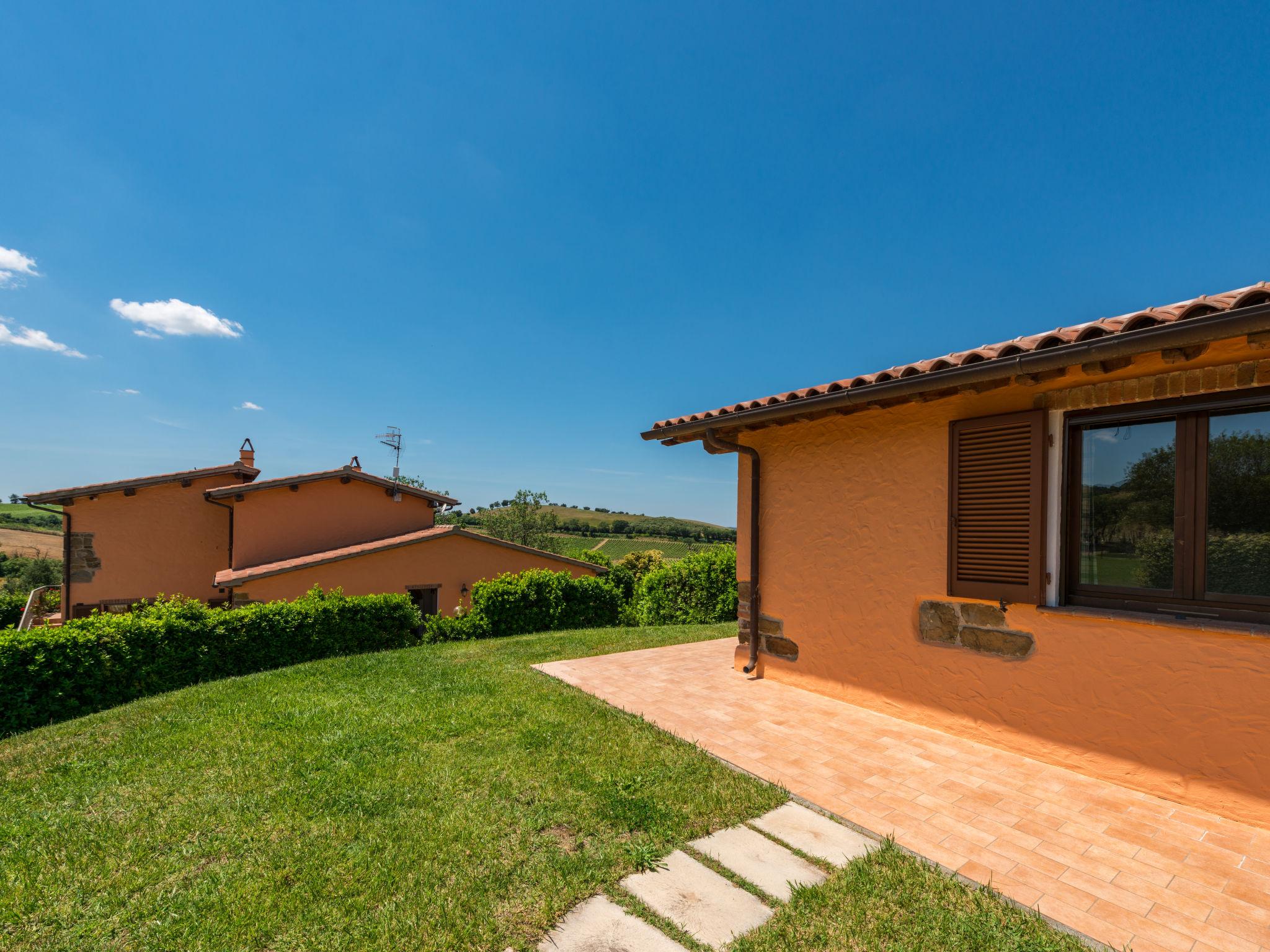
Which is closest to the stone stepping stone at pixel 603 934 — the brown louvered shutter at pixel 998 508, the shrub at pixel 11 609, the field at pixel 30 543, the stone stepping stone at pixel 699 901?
the stone stepping stone at pixel 699 901

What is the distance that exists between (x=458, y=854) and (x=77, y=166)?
1245cm

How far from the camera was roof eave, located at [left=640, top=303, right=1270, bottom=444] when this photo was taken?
271 centimetres

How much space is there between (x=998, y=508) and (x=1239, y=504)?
1.29m

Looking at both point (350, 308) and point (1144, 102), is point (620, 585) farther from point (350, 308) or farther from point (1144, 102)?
point (1144, 102)

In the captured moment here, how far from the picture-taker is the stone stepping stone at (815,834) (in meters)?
2.85

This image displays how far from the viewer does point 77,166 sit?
8.61m

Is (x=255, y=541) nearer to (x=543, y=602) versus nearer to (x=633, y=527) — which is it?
(x=543, y=602)

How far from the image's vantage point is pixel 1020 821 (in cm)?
317

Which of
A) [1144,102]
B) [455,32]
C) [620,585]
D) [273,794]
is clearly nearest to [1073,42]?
[1144,102]

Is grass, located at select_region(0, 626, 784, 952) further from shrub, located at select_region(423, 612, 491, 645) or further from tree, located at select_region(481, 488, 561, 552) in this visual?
tree, located at select_region(481, 488, 561, 552)

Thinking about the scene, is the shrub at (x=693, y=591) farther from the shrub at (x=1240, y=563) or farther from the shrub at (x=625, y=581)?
the shrub at (x=1240, y=563)

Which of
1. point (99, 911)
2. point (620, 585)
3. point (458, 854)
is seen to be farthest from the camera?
point (620, 585)

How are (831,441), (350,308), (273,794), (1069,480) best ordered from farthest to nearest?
(350,308) < (831,441) < (1069,480) < (273,794)

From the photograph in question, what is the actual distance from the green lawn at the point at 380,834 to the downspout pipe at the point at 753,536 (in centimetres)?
207
